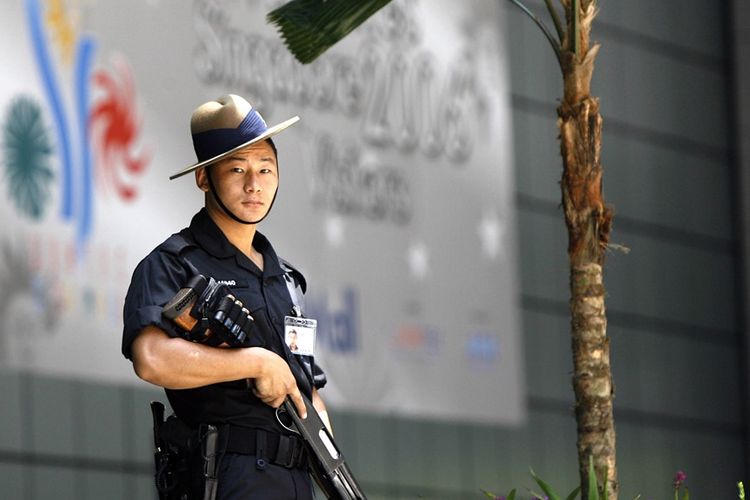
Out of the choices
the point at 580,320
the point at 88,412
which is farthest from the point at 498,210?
the point at 580,320

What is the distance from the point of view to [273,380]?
A: 548 cm

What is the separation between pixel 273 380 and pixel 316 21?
2.79 m

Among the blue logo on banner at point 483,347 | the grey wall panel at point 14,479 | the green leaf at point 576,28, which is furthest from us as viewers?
the blue logo on banner at point 483,347

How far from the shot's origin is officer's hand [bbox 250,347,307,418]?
5.46 m

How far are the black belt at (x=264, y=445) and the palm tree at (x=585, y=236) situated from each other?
208 cm

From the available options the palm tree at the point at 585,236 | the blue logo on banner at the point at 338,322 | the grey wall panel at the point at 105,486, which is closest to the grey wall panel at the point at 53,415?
the grey wall panel at the point at 105,486

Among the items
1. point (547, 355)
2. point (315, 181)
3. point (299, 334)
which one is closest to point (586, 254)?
point (299, 334)

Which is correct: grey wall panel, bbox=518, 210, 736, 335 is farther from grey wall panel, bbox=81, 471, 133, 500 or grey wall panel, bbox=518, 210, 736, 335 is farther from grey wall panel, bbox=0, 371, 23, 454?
grey wall panel, bbox=0, 371, 23, 454

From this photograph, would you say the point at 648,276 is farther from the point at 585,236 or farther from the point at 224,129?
the point at 224,129

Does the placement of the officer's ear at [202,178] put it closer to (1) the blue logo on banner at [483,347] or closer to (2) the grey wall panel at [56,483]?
(2) the grey wall panel at [56,483]

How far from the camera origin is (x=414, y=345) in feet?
65.3

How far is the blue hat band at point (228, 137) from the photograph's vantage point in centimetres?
566

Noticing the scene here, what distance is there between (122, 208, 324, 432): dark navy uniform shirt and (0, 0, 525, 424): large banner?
9985 millimetres

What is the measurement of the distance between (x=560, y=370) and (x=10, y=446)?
821 cm
